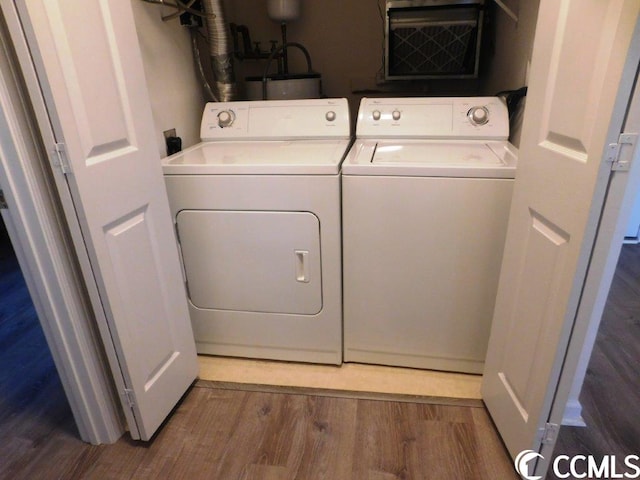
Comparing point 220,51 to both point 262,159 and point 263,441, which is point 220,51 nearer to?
point 262,159

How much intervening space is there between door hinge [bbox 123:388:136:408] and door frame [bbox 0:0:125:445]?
103 millimetres

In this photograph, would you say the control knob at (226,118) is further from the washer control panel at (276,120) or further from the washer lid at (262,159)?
the washer lid at (262,159)

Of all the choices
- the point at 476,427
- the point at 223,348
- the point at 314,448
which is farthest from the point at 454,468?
the point at 223,348

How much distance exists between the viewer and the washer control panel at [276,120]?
6.20 feet

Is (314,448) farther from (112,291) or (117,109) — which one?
(117,109)

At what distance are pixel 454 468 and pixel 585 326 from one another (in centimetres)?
67

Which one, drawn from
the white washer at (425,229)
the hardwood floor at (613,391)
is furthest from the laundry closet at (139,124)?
the hardwood floor at (613,391)

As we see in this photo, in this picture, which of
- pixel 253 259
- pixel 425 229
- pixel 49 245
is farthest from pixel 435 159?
pixel 49 245

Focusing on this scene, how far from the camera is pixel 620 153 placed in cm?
82

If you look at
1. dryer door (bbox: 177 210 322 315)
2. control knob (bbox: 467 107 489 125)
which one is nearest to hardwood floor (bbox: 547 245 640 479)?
dryer door (bbox: 177 210 322 315)

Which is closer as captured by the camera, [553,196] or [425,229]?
[553,196]

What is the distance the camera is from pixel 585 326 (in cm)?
99

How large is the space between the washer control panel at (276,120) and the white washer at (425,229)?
138 millimetres

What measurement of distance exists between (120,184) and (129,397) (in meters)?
0.70
